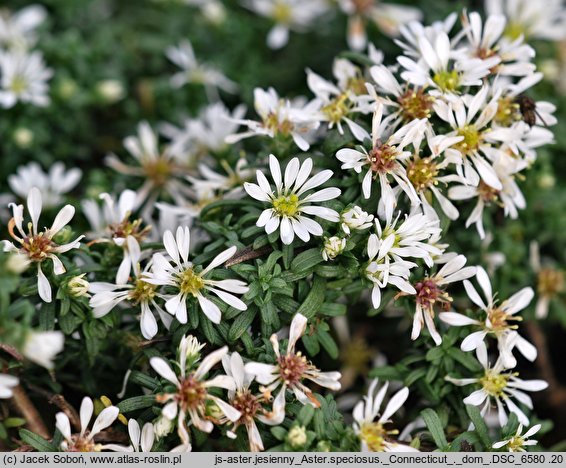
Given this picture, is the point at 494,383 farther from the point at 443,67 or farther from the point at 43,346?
the point at 43,346

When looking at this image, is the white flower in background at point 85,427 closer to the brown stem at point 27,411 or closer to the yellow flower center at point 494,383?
the brown stem at point 27,411

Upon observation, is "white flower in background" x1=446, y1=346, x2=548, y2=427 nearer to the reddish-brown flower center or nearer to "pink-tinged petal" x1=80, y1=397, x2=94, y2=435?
the reddish-brown flower center

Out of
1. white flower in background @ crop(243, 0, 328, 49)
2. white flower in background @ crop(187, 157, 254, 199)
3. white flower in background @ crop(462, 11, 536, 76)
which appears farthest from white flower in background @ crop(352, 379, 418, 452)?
white flower in background @ crop(243, 0, 328, 49)

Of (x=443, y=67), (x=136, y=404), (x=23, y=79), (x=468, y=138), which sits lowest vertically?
(x=136, y=404)

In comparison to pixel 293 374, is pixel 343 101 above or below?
above

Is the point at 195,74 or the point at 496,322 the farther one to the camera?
the point at 195,74

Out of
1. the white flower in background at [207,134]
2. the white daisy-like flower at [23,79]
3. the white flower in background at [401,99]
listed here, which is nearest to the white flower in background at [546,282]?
the white flower in background at [401,99]

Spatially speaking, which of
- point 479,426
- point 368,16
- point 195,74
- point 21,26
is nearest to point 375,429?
point 479,426
